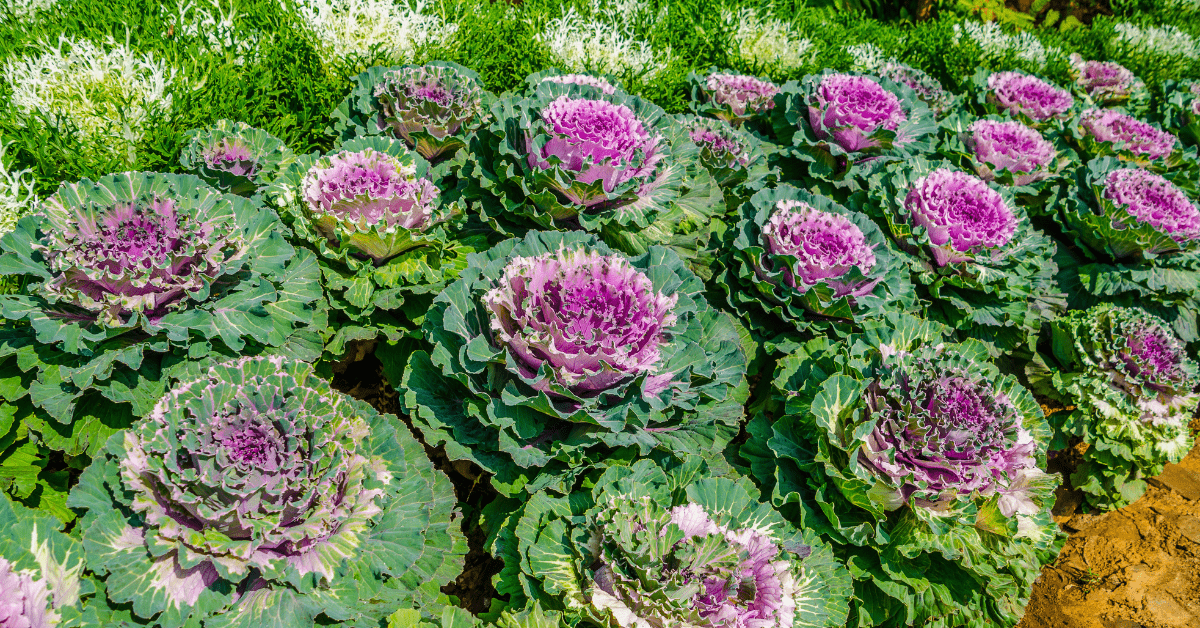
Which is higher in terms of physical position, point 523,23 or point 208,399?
point 523,23

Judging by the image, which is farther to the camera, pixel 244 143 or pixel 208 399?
pixel 244 143

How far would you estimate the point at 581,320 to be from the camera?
2.88 m

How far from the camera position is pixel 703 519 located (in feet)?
9.66

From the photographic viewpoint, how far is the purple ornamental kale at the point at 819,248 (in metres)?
4.16

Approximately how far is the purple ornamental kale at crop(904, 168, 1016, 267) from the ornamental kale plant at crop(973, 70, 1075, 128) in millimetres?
3102

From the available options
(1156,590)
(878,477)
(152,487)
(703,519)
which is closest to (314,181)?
(152,487)

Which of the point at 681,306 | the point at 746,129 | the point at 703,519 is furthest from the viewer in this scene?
the point at 746,129

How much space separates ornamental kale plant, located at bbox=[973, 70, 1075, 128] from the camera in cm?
716

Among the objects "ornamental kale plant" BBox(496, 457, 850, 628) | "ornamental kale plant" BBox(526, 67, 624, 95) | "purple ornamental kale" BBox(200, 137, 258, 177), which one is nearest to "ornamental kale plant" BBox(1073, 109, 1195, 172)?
"ornamental kale plant" BBox(526, 67, 624, 95)

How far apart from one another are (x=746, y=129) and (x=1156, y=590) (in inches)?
203

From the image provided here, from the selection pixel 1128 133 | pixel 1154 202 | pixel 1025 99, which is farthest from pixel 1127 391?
pixel 1025 99

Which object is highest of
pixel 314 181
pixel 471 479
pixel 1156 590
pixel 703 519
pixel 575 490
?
pixel 314 181

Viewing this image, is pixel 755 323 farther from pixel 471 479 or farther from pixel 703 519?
pixel 471 479

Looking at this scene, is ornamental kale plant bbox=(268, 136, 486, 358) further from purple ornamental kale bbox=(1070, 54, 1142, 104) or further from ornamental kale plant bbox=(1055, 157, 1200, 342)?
purple ornamental kale bbox=(1070, 54, 1142, 104)
